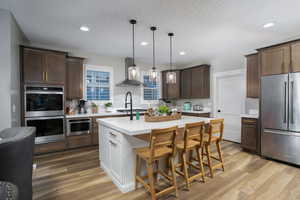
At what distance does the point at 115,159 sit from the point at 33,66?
293 cm

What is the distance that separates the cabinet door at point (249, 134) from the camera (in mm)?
3559

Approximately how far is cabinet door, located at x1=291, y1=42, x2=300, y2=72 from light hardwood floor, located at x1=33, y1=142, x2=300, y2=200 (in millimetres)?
1945

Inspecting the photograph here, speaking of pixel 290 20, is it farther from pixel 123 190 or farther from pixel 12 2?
pixel 12 2

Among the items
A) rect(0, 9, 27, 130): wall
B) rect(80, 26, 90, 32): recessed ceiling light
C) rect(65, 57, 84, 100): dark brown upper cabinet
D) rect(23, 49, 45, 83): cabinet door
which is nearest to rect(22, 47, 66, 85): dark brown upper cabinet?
rect(23, 49, 45, 83): cabinet door

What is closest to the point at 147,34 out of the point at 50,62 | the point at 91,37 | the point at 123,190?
the point at 91,37

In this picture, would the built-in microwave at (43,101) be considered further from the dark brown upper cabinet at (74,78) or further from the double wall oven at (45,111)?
the dark brown upper cabinet at (74,78)

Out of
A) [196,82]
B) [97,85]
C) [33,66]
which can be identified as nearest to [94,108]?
[97,85]

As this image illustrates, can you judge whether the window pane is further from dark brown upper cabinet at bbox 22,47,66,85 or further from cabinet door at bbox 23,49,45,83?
cabinet door at bbox 23,49,45,83

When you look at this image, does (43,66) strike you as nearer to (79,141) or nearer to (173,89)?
(79,141)

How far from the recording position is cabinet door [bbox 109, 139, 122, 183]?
220 cm

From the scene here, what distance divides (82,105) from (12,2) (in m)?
2.76

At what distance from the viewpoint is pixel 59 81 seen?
3701 mm

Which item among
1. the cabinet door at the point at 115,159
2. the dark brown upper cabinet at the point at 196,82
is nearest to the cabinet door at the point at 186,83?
the dark brown upper cabinet at the point at 196,82

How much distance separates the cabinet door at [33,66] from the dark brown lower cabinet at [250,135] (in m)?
5.09
